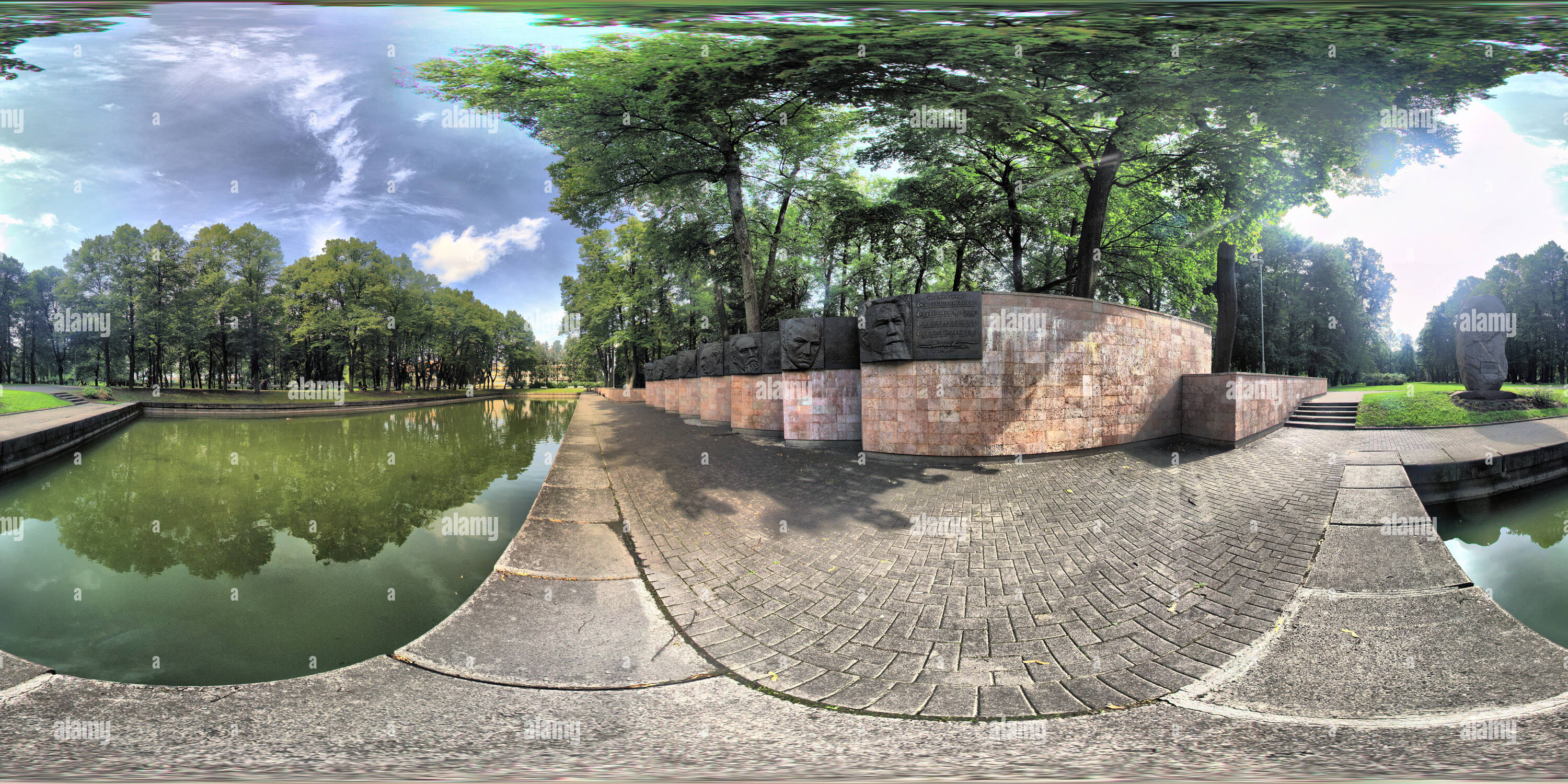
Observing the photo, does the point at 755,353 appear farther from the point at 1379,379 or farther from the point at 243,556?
the point at 1379,379

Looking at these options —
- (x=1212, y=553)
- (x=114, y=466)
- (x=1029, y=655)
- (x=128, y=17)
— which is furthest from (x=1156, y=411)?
(x=114, y=466)

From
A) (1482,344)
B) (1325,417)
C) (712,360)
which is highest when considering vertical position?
(712,360)

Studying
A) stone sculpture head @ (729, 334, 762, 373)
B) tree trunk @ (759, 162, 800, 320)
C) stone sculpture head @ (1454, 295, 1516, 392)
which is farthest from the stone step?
tree trunk @ (759, 162, 800, 320)

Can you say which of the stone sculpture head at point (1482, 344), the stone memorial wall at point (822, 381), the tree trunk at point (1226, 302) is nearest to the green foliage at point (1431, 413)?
the stone sculpture head at point (1482, 344)

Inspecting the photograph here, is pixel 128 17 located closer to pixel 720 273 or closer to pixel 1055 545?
pixel 1055 545

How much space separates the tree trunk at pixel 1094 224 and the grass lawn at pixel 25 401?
28.1m

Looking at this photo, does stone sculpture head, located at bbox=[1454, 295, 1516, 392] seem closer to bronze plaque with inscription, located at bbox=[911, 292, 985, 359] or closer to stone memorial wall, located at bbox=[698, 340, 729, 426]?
bronze plaque with inscription, located at bbox=[911, 292, 985, 359]

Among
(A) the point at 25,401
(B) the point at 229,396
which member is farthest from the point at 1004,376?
(B) the point at 229,396

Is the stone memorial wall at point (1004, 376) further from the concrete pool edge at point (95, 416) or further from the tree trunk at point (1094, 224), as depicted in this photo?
the concrete pool edge at point (95, 416)

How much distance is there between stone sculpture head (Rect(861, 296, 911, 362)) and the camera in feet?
21.6

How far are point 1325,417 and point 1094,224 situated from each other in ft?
18.5

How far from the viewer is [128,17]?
3.68 m

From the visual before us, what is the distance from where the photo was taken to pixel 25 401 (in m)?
15.1

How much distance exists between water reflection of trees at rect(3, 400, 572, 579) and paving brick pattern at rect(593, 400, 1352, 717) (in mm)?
2767
